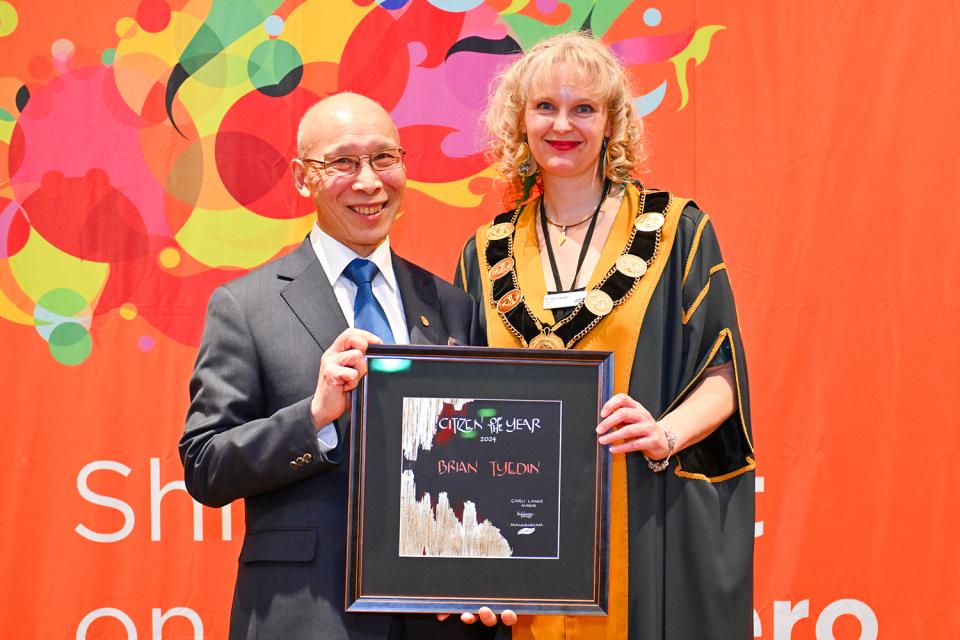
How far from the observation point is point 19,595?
10.4 ft

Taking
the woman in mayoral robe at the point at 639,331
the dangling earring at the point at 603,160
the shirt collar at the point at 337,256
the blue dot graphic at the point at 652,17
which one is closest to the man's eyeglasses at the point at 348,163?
the shirt collar at the point at 337,256

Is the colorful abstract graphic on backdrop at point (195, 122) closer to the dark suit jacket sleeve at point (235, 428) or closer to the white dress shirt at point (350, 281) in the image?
the white dress shirt at point (350, 281)

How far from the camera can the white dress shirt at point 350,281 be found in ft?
6.13

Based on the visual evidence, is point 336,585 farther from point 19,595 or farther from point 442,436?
point 19,595

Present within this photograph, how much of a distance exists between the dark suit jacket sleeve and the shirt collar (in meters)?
0.21

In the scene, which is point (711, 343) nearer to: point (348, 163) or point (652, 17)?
point (348, 163)

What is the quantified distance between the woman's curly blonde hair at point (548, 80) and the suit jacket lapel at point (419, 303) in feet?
1.50

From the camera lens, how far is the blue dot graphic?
313 centimetres

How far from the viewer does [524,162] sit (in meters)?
2.31

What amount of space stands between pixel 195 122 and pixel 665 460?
210 cm

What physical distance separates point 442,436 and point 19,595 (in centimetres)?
231

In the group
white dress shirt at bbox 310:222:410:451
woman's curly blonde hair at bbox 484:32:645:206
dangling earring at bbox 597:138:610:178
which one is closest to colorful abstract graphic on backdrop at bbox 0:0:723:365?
woman's curly blonde hair at bbox 484:32:645:206

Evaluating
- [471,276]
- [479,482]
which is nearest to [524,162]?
[471,276]

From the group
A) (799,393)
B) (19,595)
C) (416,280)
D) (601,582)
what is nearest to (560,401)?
(601,582)
